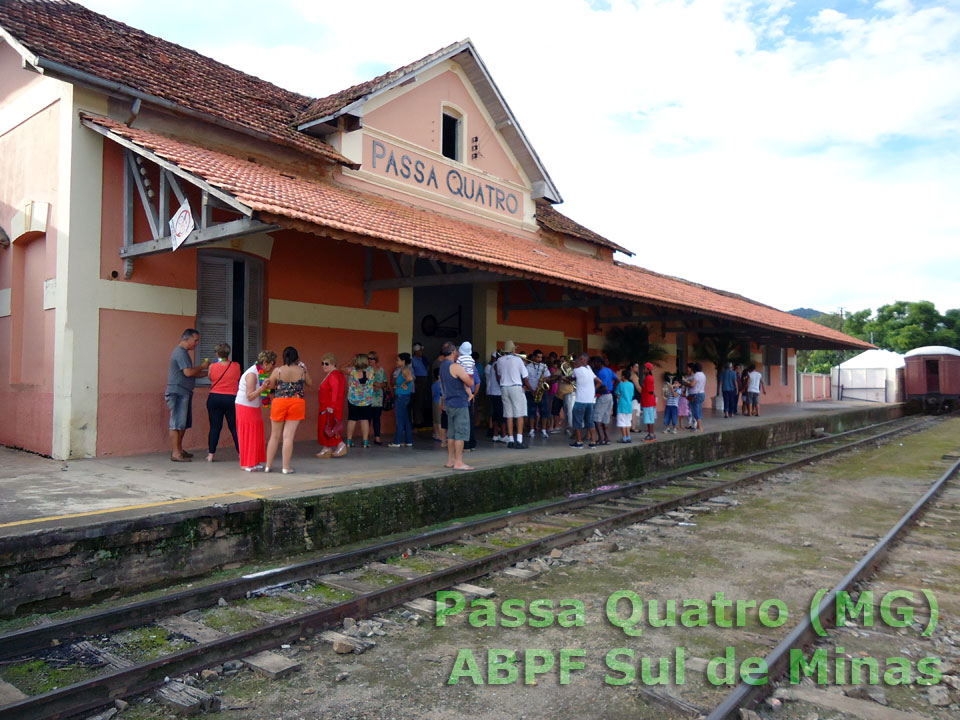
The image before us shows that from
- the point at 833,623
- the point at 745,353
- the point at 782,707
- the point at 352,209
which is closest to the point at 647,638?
the point at 782,707

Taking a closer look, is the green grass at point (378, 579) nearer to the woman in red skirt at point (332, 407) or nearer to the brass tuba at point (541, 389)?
the woman in red skirt at point (332, 407)

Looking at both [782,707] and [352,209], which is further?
[352,209]

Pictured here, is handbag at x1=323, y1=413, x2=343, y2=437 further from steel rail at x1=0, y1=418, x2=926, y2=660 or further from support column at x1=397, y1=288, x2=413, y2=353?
support column at x1=397, y1=288, x2=413, y2=353

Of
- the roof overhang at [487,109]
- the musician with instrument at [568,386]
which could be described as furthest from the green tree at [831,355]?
the musician with instrument at [568,386]

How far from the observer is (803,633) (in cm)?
445

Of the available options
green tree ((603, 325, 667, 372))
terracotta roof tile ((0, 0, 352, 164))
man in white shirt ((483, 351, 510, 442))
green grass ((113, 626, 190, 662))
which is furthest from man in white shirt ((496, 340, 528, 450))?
green tree ((603, 325, 667, 372))

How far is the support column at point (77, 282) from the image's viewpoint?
7980 mm

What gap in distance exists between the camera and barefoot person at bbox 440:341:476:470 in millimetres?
8492

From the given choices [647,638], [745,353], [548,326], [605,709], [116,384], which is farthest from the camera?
[745,353]

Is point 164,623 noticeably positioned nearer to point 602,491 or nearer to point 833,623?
point 833,623

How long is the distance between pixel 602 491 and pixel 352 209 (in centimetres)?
518

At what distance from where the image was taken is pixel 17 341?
371 inches

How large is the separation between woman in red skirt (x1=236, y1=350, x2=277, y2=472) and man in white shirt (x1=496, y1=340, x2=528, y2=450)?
4004 mm

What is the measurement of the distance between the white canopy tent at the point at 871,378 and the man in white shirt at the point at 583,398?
103ft
